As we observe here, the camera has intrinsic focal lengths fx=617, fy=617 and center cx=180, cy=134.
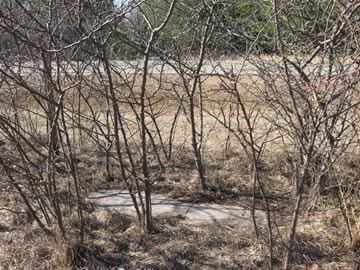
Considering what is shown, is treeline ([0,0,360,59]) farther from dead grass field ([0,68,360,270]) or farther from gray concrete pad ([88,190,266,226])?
gray concrete pad ([88,190,266,226])

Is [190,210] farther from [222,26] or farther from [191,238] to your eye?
[222,26]

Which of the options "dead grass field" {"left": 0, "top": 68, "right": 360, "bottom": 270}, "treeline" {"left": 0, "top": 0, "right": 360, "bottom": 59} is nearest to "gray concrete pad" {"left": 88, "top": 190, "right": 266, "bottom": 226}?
"dead grass field" {"left": 0, "top": 68, "right": 360, "bottom": 270}

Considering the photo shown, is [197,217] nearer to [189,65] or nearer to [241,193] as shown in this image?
[241,193]

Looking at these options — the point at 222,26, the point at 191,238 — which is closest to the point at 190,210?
the point at 191,238

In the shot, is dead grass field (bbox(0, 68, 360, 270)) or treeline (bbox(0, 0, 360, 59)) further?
treeline (bbox(0, 0, 360, 59))

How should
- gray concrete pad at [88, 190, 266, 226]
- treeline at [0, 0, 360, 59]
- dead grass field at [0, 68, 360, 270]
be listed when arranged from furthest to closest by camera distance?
1. gray concrete pad at [88, 190, 266, 226]
2. treeline at [0, 0, 360, 59]
3. dead grass field at [0, 68, 360, 270]

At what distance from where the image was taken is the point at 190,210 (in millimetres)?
5609

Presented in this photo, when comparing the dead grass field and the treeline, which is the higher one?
the treeline

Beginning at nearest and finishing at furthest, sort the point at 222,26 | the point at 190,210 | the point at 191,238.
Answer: the point at 191,238 < the point at 190,210 < the point at 222,26

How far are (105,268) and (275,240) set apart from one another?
1.26 meters

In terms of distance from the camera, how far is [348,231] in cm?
454

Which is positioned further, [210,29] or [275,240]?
[210,29]

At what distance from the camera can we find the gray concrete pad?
529cm

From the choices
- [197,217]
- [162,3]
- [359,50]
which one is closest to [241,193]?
[197,217]
